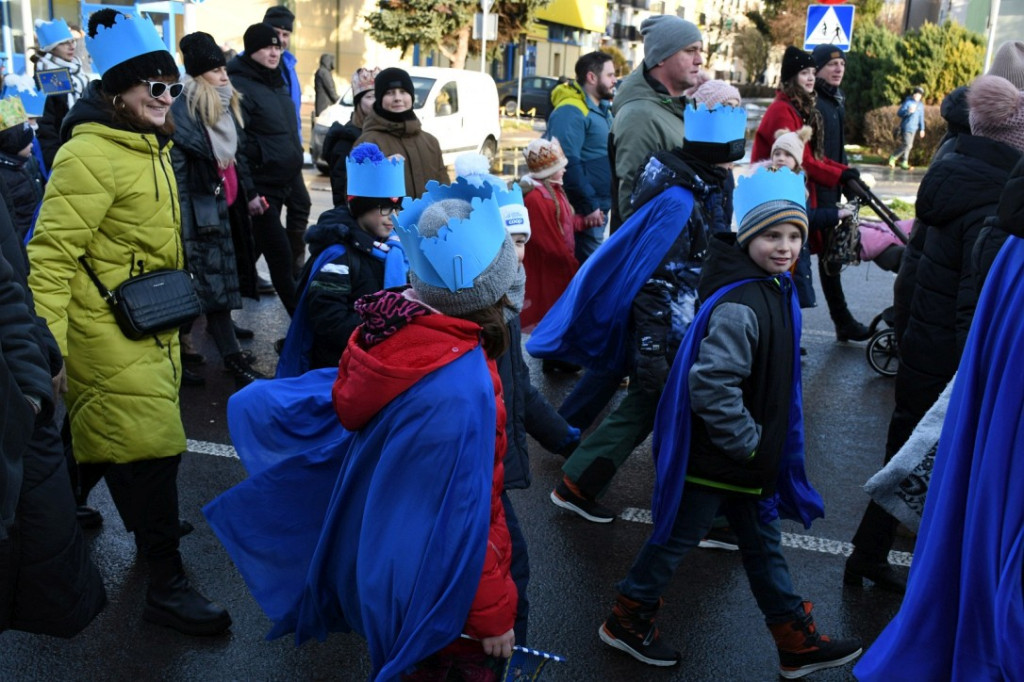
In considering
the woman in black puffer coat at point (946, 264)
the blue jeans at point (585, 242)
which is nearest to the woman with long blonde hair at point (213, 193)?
the blue jeans at point (585, 242)

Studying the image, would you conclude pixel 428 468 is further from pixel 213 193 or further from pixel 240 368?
pixel 240 368

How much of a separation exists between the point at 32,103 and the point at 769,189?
5.70 m

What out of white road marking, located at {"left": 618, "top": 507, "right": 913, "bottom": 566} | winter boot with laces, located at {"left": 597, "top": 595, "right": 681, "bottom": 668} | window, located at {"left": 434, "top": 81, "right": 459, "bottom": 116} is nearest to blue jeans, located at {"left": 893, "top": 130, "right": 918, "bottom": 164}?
window, located at {"left": 434, "top": 81, "right": 459, "bottom": 116}

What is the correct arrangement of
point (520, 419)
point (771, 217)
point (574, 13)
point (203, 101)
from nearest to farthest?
1. point (520, 419)
2. point (771, 217)
3. point (203, 101)
4. point (574, 13)

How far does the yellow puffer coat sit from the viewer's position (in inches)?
131

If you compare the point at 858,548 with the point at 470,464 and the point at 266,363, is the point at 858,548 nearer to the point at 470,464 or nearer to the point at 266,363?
the point at 470,464

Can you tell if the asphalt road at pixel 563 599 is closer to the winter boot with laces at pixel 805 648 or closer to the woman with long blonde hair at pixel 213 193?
the winter boot with laces at pixel 805 648

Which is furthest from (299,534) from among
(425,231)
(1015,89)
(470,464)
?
(1015,89)

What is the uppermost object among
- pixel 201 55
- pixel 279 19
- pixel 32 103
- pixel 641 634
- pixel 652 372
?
pixel 279 19

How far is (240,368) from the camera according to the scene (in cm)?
633

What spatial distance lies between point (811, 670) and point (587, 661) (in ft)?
2.46

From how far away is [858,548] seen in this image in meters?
4.09

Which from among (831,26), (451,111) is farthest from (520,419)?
(451,111)

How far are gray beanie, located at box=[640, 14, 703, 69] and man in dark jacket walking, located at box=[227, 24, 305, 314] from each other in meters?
2.64
